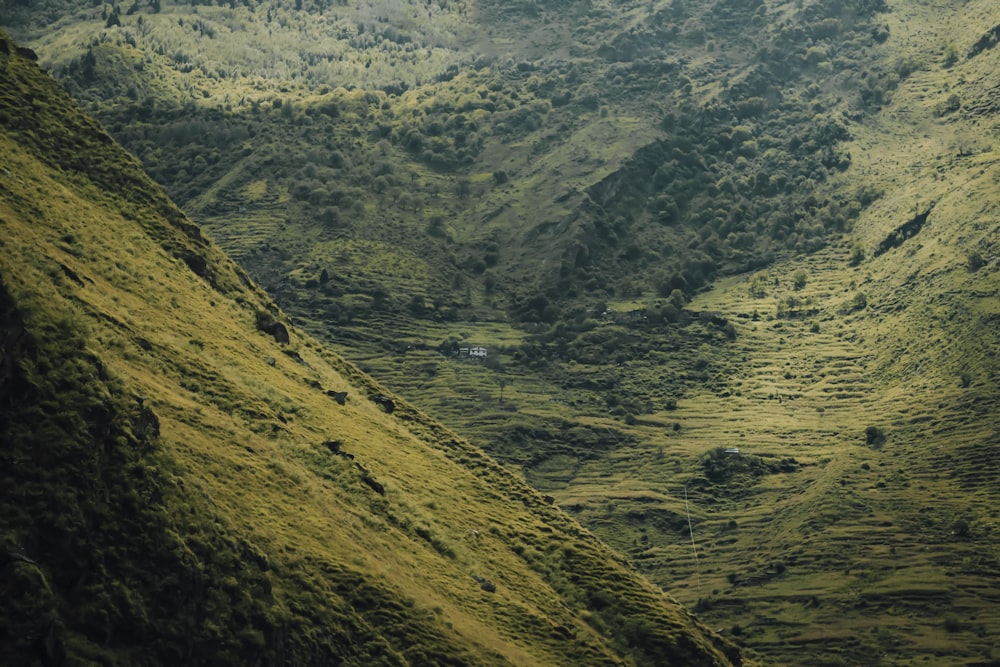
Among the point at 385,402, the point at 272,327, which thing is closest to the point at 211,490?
the point at 272,327

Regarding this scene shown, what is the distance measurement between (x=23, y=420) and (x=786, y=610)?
128712 millimetres

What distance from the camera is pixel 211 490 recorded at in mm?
66438

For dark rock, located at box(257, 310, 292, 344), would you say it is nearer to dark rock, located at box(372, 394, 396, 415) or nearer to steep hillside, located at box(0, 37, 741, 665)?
steep hillside, located at box(0, 37, 741, 665)

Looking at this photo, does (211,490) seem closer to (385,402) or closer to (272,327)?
(272,327)

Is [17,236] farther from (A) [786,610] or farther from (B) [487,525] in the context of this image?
(A) [786,610]

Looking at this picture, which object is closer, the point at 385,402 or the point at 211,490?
the point at 211,490

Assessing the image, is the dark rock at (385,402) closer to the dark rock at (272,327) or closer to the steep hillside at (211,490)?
the steep hillside at (211,490)

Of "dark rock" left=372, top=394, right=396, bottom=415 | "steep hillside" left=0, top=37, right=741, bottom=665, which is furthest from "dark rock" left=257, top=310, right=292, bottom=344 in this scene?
"dark rock" left=372, top=394, right=396, bottom=415

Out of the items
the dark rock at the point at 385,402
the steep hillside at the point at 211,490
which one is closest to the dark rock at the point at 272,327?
the steep hillside at the point at 211,490

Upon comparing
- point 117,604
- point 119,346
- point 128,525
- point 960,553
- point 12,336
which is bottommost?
point 117,604

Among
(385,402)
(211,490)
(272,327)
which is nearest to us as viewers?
(211,490)

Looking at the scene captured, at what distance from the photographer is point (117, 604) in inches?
2099

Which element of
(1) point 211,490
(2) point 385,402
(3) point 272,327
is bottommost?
(1) point 211,490

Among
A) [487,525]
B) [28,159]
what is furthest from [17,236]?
[487,525]
